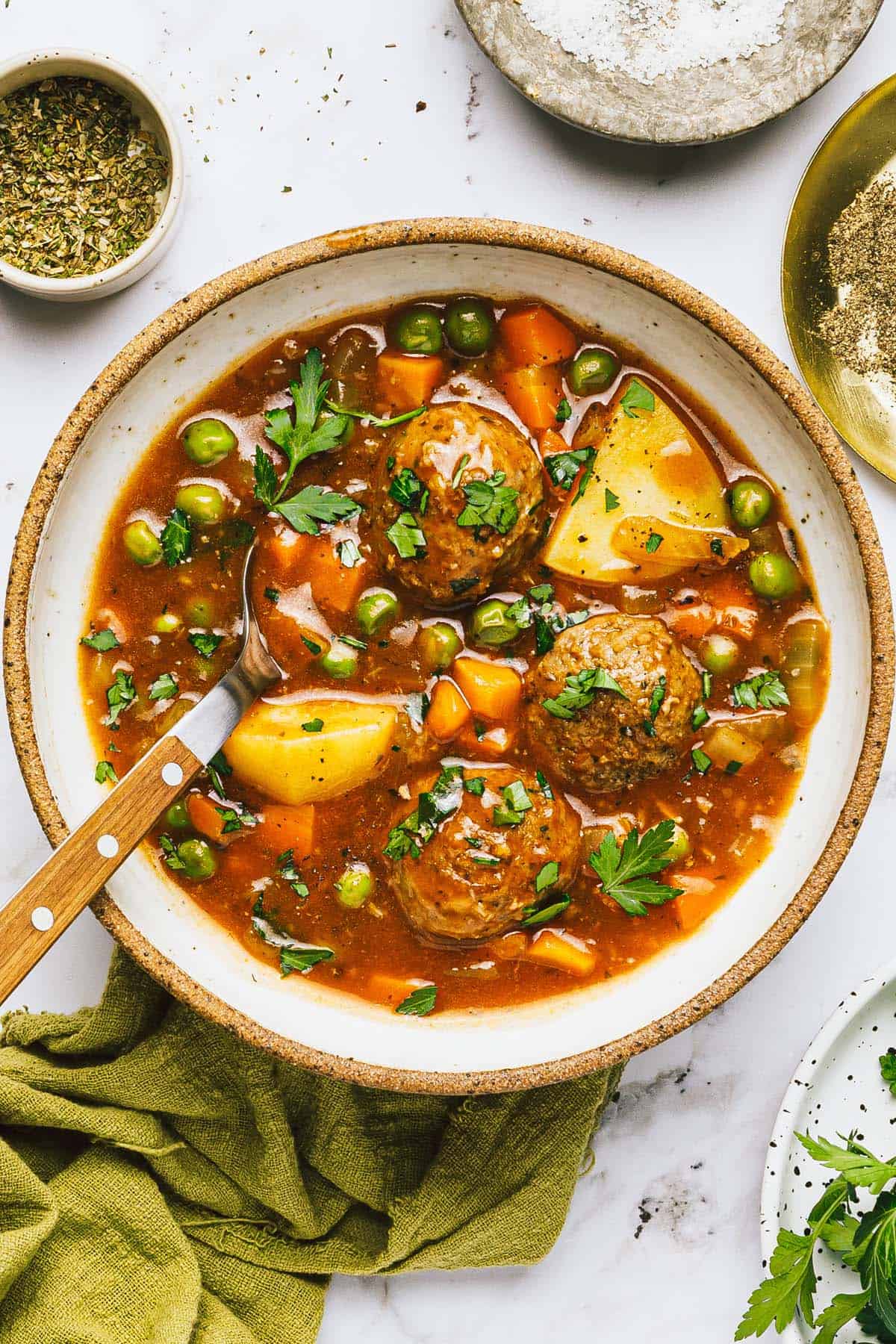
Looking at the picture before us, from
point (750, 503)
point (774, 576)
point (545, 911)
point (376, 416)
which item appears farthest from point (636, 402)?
point (545, 911)

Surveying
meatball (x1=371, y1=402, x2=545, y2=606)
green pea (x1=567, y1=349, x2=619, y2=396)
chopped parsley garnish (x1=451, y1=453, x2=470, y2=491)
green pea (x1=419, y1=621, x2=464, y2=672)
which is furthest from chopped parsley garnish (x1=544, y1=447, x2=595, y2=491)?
green pea (x1=419, y1=621, x2=464, y2=672)

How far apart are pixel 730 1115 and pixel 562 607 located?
215cm

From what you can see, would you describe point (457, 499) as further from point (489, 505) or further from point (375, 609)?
point (375, 609)

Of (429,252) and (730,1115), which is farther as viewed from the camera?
(730,1115)

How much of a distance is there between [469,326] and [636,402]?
1.98 ft

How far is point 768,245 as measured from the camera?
4.29 meters

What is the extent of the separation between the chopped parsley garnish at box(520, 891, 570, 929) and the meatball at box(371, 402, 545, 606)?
1068 mm

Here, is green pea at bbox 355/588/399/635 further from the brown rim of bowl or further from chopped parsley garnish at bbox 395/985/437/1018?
chopped parsley garnish at bbox 395/985/437/1018

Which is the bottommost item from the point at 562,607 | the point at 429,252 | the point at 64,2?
the point at 562,607

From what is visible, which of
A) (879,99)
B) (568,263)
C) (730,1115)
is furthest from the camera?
(730,1115)

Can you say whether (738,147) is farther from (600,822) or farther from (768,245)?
(600,822)

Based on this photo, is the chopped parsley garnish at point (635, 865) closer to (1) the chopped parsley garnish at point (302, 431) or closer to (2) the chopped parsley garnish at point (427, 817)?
(2) the chopped parsley garnish at point (427, 817)

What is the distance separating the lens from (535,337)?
386 centimetres

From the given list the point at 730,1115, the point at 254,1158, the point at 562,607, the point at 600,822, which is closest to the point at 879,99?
the point at 562,607
